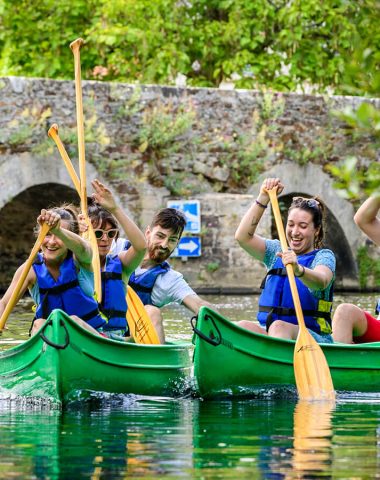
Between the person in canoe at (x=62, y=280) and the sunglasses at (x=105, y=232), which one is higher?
the sunglasses at (x=105, y=232)

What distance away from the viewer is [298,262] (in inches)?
299

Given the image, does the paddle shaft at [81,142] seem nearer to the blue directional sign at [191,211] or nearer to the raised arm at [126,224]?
the raised arm at [126,224]

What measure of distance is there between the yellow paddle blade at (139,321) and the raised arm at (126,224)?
28 centimetres

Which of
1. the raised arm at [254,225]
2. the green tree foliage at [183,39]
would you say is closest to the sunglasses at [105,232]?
the raised arm at [254,225]

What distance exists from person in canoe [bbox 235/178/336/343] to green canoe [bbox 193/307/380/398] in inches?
8.3

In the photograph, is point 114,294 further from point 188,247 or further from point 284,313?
point 188,247

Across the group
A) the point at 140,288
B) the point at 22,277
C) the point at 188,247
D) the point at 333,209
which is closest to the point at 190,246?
the point at 188,247

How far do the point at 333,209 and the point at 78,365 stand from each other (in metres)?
11.4

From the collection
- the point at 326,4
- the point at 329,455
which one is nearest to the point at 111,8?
the point at 326,4

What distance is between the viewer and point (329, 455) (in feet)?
17.2

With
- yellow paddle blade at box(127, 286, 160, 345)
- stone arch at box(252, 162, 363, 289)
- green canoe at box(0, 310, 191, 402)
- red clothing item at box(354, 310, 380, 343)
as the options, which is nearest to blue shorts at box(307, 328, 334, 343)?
red clothing item at box(354, 310, 380, 343)

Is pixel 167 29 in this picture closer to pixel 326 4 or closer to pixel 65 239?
pixel 326 4

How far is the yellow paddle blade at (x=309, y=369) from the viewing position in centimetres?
717

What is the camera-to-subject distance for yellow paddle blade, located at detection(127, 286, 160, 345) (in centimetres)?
765
